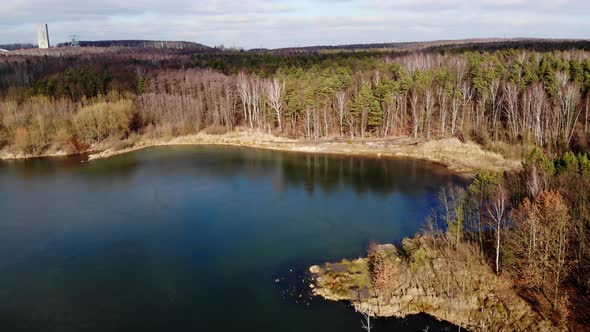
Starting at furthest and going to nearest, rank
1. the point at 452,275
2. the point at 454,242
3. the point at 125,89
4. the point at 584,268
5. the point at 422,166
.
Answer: the point at 125,89, the point at 422,166, the point at 454,242, the point at 452,275, the point at 584,268

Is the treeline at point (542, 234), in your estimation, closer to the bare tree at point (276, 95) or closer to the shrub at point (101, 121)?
the bare tree at point (276, 95)

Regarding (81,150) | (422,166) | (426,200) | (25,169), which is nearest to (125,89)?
(81,150)

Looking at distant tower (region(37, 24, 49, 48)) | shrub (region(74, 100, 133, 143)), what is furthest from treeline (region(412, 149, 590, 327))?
distant tower (region(37, 24, 49, 48))

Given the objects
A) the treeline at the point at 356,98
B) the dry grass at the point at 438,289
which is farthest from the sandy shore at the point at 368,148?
the dry grass at the point at 438,289

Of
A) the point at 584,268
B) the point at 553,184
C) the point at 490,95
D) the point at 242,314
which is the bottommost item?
the point at 242,314

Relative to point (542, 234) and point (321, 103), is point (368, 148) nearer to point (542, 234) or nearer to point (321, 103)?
point (321, 103)

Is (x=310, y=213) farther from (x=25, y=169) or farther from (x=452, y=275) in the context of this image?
(x=25, y=169)

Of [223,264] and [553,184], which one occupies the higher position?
[553,184]

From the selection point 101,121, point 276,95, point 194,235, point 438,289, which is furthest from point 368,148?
point 101,121
